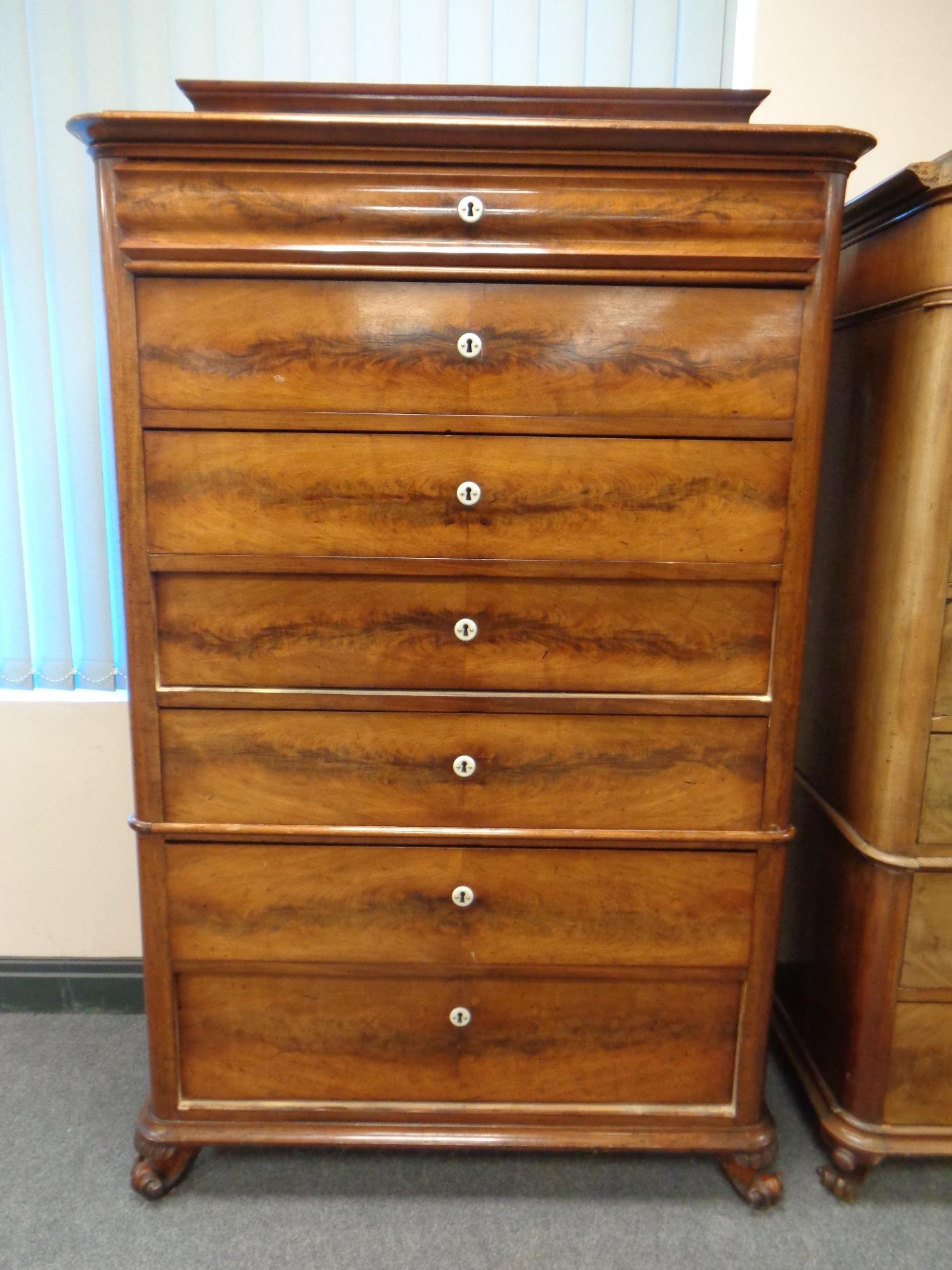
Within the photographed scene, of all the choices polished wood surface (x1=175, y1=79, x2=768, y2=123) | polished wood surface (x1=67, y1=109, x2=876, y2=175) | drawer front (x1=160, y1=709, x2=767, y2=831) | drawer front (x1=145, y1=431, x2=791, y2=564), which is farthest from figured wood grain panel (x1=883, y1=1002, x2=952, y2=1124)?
polished wood surface (x1=175, y1=79, x2=768, y2=123)

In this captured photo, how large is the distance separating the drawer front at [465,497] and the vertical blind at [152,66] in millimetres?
650

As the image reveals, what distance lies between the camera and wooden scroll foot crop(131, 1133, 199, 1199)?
59.3 inches

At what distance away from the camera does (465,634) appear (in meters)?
1.34

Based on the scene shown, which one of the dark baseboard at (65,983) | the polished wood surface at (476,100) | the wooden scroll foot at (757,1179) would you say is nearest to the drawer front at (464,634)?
the polished wood surface at (476,100)

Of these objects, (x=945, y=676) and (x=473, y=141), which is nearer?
(x=473, y=141)

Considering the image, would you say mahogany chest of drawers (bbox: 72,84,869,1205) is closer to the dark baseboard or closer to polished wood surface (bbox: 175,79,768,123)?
polished wood surface (bbox: 175,79,768,123)

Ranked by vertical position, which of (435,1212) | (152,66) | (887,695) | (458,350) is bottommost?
(435,1212)

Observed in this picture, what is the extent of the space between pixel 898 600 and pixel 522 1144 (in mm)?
1082

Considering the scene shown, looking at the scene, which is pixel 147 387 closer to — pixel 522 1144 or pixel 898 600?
pixel 898 600

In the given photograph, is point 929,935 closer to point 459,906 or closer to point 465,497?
point 459,906

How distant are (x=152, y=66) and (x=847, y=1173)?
239 centimetres

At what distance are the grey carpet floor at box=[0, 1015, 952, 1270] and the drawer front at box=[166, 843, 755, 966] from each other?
0.44 metres

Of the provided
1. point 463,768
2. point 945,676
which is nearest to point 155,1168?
point 463,768

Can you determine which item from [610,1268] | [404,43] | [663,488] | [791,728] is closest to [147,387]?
[663,488]
